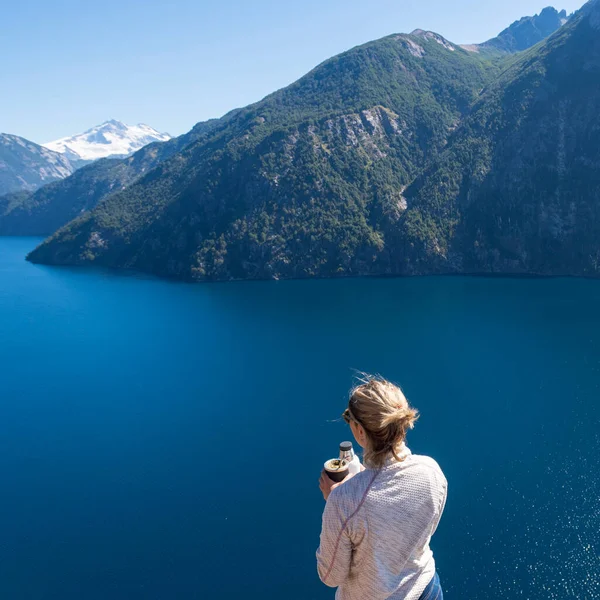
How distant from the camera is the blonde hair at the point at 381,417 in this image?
12.7 ft

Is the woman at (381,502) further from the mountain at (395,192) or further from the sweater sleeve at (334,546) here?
the mountain at (395,192)

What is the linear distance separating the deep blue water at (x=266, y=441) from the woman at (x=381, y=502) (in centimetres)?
3013

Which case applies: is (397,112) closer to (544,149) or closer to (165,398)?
(544,149)

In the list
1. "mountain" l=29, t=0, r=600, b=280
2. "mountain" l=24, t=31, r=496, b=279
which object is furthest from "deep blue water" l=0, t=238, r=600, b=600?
"mountain" l=24, t=31, r=496, b=279

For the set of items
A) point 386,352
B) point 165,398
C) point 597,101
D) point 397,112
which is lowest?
point 386,352

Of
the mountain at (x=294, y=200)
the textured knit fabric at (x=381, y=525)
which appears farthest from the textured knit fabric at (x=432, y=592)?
the mountain at (x=294, y=200)

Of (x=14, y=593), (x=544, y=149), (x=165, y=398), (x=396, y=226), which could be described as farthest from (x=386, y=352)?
(x=544, y=149)

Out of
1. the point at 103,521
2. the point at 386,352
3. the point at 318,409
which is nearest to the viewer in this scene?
the point at 103,521

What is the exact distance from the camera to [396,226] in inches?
5763

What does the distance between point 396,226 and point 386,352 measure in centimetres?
8227

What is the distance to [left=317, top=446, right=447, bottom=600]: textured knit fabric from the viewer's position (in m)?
3.87

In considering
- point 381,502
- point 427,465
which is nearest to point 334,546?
point 381,502

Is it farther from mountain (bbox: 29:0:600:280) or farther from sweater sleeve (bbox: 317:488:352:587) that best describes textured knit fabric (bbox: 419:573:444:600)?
mountain (bbox: 29:0:600:280)

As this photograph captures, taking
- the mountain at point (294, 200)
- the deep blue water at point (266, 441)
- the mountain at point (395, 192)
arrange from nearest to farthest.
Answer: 1. the deep blue water at point (266, 441)
2. the mountain at point (395, 192)
3. the mountain at point (294, 200)
